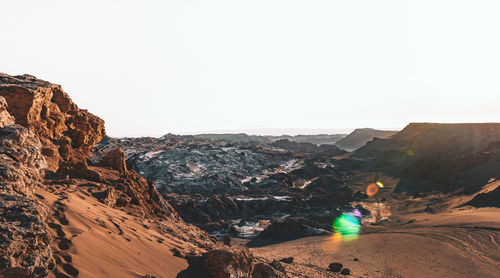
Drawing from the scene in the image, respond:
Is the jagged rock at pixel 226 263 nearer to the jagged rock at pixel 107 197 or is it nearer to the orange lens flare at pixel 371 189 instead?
the jagged rock at pixel 107 197

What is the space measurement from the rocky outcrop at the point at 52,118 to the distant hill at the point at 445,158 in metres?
42.6

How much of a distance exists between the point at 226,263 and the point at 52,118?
9.23 metres

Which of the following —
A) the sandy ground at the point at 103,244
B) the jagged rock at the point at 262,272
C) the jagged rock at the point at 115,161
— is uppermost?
the jagged rock at the point at 115,161

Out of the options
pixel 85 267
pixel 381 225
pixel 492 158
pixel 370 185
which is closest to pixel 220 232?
pixel 381 225

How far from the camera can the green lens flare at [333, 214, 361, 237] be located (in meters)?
25.4

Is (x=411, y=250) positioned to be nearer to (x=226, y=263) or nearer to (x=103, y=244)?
(x=226, y=263)

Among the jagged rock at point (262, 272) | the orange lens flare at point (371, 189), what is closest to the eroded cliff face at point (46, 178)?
the jagged rock at point (262, 272)

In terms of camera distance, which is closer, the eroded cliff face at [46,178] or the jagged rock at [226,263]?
the eroded cliff face at [46,178]

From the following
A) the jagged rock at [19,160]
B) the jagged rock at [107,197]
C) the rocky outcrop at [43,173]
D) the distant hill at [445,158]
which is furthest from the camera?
the distant hill at [445,158]

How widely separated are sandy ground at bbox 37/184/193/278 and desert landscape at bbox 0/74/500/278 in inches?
1.4

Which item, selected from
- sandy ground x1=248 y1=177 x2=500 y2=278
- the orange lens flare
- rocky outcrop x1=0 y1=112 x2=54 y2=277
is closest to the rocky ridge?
rocky outcrop x1=0 y1=112 x2=54 y2=277

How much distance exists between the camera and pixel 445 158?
5359 centimetres

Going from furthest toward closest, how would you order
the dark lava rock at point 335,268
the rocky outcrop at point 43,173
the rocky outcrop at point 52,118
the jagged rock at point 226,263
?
the dark lava rock at point 335,268 < the rocky outcrop at point 52,118 < the jagged rock at point 226,263 < the rocky outcrop at point 43,173

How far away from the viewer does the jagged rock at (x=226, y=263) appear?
7.19 m
